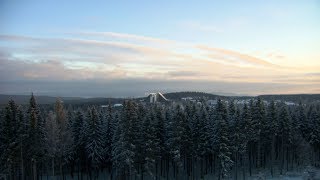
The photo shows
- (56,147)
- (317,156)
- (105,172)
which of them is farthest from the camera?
(317,156)

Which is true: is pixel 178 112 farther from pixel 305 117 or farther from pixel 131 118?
pixel 305 117

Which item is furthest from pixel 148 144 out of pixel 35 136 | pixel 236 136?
pixel 35 136

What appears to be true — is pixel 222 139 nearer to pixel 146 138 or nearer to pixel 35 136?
pixel 146 138

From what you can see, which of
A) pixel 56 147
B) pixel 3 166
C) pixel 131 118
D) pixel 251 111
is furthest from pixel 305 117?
pixel 3 166

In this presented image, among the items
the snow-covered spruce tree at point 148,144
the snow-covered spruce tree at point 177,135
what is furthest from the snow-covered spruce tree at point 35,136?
the snow-covered spruce tree at point 177,135

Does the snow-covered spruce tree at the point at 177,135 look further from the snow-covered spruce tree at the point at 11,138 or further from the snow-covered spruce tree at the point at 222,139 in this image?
the snow-covered spruce tree at the point at 11,138

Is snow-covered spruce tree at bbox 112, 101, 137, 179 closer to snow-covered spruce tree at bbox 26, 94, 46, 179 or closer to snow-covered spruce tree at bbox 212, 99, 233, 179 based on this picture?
snow-covered spruce tree at bbox 26, 94, 46, 179

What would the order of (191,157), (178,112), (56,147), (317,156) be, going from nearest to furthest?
1. (56,147)
2. (178,112)
3. (191,157)
4. (317,156)

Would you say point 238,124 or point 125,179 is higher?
point 238,124
